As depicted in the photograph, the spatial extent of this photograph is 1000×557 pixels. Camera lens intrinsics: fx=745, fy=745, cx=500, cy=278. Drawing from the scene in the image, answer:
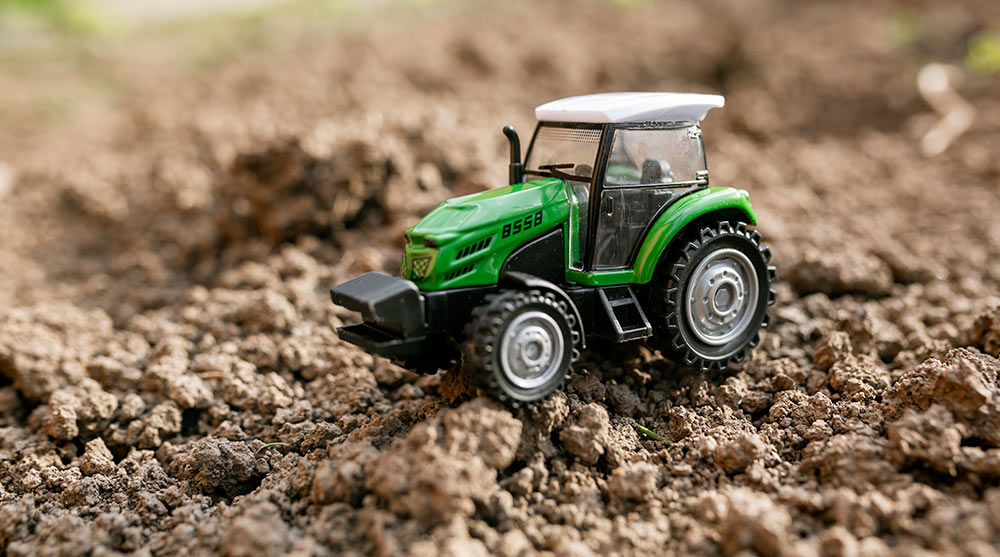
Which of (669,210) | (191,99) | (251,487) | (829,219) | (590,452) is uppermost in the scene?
(191,99)

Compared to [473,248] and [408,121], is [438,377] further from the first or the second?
[408,121]

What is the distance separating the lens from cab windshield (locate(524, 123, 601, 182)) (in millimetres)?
4262

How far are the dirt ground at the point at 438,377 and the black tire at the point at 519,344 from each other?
0.16m

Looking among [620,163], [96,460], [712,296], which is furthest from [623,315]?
[96,460]

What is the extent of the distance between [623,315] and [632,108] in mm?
1167

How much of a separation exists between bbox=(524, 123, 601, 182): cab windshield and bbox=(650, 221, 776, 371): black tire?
2.46 feet

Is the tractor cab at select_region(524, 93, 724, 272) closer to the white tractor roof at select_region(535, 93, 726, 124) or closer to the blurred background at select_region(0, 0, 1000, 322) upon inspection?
the white tractor roof at select_region(535, 93, 726, 124)

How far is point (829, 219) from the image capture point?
301 inches

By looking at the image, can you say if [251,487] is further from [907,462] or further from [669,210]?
[907,462]

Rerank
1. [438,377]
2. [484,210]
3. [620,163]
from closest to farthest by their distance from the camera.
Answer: [484,210] → [620,163] → [438,377]

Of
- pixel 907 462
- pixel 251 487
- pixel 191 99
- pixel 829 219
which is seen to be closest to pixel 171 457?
pixel 251 487

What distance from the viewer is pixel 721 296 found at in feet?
15.0

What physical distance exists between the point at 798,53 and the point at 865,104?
172 cm

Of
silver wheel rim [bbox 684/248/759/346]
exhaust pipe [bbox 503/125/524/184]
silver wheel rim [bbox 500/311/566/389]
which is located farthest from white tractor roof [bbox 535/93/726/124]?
silver wheel rim [bbox 500/311/566/389]
